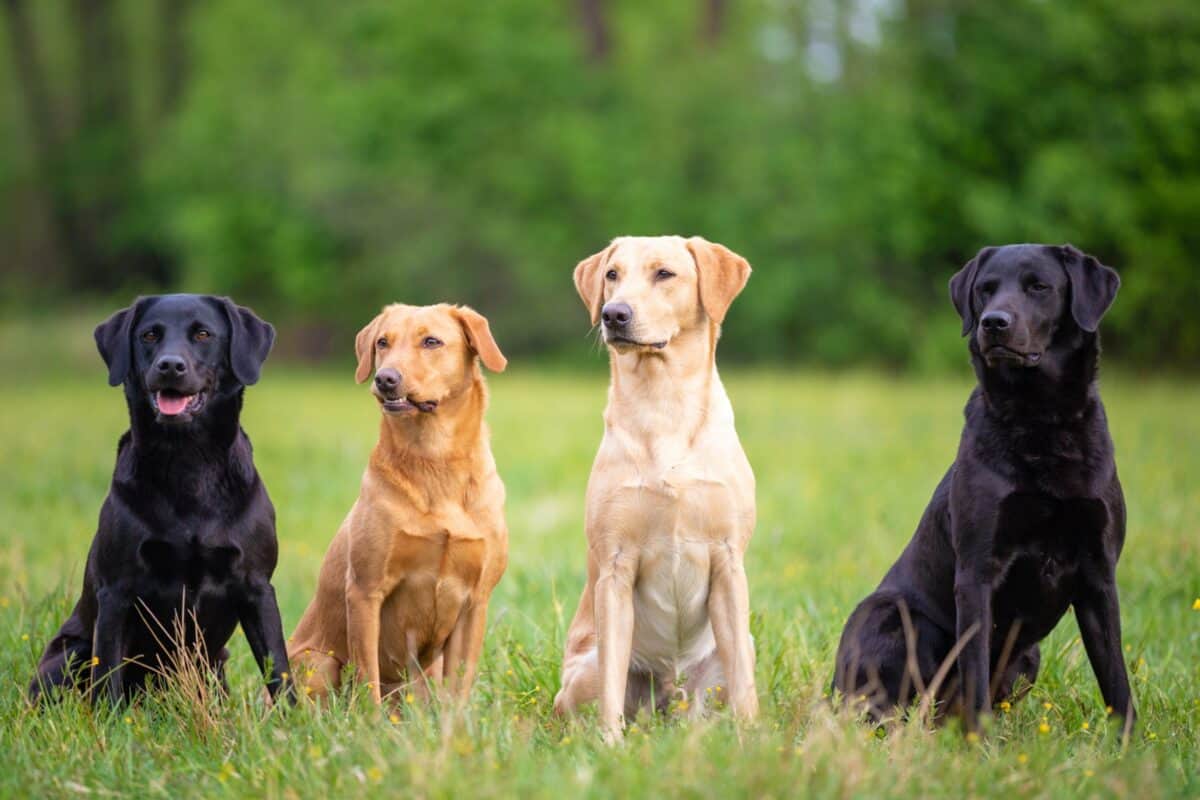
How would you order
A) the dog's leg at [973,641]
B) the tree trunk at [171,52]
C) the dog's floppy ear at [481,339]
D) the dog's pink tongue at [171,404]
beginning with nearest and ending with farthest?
1. the dog's leg at [973,641]
2. the dog's pink tongue at [171,404]
3. the dog's floppy ear at [481,339]
4. the tree trunk at [171,52]

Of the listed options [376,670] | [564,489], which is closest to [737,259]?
A: [376,670]

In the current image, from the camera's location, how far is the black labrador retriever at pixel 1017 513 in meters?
4.23

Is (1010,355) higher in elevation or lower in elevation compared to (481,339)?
lower

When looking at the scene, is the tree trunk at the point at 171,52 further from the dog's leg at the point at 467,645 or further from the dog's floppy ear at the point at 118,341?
the dog's leg at the point at 467,645

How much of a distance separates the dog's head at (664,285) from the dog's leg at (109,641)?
76.6 inches

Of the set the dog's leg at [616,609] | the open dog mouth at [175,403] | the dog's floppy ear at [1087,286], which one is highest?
the dog's floppy ear at [1087,286]

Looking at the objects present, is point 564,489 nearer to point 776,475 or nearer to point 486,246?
point 776,475

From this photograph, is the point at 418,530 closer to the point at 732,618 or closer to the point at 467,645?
the point at 467,645

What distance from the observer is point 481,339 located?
16.6 feet

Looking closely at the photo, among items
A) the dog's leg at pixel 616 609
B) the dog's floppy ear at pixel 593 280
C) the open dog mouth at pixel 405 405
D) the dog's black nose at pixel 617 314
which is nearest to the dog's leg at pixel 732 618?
the dog's leg at pixel 616 609

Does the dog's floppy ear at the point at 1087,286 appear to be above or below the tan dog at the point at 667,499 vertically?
above

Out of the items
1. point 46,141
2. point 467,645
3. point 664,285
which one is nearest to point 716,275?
Answer: point 664,285

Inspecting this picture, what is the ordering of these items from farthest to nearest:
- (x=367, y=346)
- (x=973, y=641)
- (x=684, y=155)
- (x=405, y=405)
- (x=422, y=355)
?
(x=684, y=155) < (x=367, y=346) < (x=422, y=355) < (x=405, y=405) < (x=973, y=641)

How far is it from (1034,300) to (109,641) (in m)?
3.40
